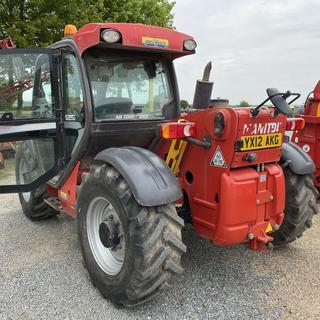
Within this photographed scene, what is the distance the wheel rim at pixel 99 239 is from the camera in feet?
10.9

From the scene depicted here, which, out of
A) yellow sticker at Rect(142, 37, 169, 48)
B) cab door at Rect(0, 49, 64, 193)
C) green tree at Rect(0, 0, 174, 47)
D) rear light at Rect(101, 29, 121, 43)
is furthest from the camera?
green tree at Rect(0, 0, 174, 47)

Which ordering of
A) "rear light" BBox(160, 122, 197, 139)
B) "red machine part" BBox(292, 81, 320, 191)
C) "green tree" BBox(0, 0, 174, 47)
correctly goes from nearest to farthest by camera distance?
1. "rear light" BBox(160, 122, 197, 139)
2. "red machine part" BBox(292, 81, 320, 191)
3. "green tree" BBox(0, 0, 174, 47)

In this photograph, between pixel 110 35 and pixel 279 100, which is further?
pixel 110 35

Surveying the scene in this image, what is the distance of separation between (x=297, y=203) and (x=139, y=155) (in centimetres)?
167

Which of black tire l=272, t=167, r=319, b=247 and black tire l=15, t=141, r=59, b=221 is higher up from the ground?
black tire l=272, t=167, r=319, b=247

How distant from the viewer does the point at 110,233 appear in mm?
3223

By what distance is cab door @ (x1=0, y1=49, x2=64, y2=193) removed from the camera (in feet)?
12.7

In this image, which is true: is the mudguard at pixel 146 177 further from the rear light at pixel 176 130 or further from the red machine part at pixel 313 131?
the red machine part at pixel 313 131

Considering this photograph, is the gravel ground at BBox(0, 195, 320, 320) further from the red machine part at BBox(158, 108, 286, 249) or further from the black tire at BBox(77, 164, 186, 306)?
the red machine part at BBox(158, 108, 286, 249)

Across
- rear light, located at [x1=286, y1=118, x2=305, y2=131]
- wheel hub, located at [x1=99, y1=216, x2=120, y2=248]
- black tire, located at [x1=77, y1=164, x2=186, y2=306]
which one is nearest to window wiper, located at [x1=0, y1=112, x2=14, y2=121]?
black tire, located at [x1=77, y1=164, x2=186, y2=306]

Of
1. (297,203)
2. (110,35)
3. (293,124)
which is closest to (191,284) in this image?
(297,203)

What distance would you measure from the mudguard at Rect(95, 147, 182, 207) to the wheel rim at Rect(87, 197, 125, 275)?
1.34 feet

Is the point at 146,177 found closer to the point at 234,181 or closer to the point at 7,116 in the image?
the point at 234,181

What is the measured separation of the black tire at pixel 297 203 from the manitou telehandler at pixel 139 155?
0.01m
